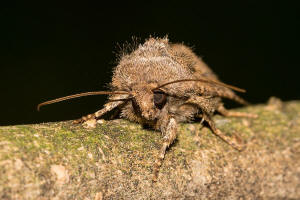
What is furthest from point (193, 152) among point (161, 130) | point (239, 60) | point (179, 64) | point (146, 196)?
point (239, 60)

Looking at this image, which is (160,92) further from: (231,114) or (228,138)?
(231,114)

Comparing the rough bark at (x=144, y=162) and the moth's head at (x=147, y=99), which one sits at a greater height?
the moth's head at (x=147, y=99)

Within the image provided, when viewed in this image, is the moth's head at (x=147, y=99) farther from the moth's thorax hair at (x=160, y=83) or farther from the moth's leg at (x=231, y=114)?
the moth's leg at (x=231, y=114)

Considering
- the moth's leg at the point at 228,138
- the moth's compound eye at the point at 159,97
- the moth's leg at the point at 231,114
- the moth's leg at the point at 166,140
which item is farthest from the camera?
the moth's leg at the point at 231,114

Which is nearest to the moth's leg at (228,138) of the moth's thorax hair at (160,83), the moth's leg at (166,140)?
the moth's thorax hair at (160,83)

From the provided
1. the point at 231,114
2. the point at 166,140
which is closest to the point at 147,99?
the point at 166,140

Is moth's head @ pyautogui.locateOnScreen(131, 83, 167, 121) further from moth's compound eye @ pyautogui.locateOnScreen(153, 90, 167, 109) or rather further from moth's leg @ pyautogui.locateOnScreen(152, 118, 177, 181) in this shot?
moth's leg @ pyautogui.locateOnScreen(152, 118, 177, 181)
